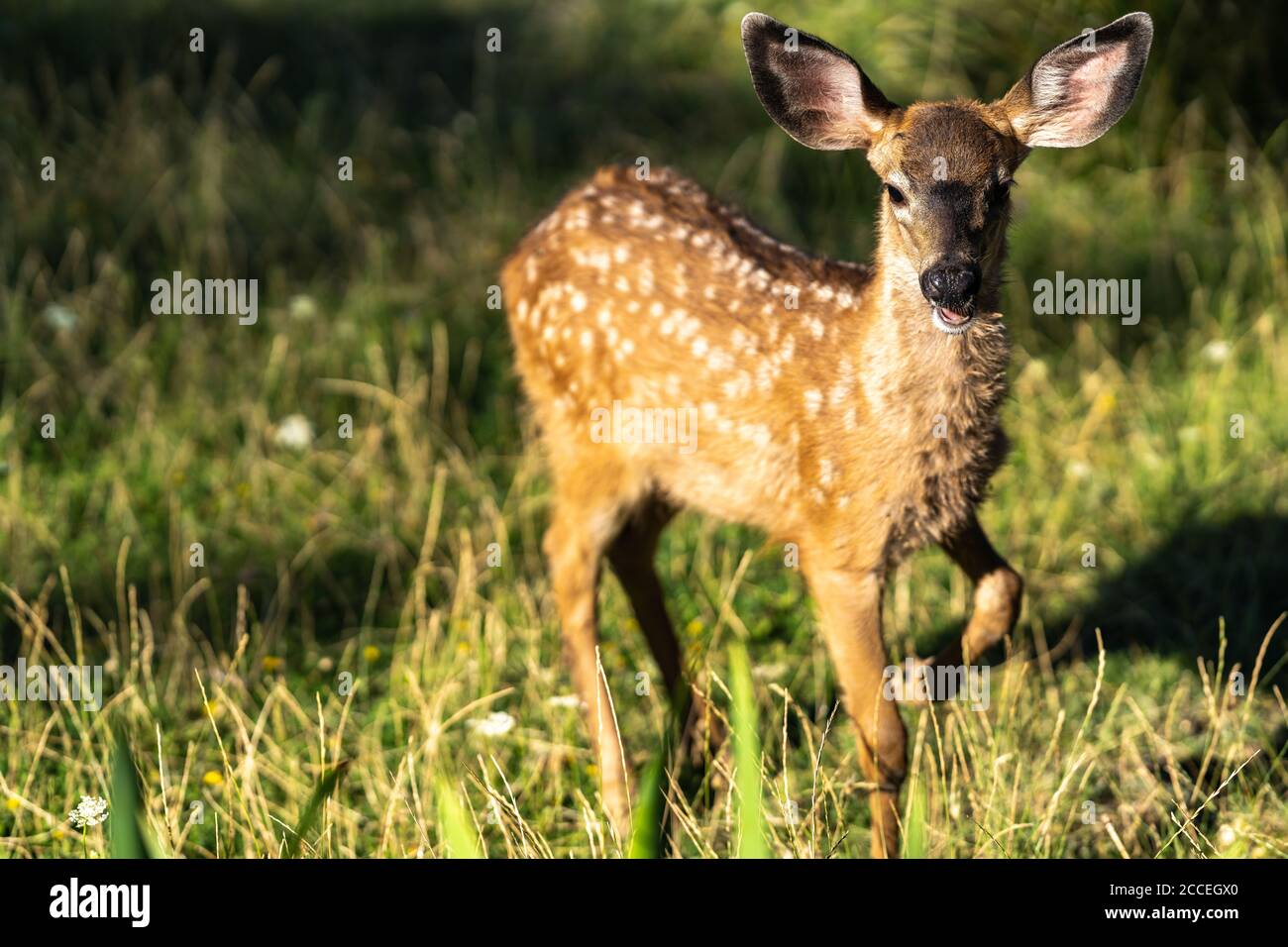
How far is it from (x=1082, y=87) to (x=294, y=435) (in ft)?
10.3

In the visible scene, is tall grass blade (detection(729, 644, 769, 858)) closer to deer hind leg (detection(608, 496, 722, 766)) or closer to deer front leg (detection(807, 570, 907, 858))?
deer front leg (detection(807, 570, 907, 858))

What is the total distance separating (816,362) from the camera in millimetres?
4664

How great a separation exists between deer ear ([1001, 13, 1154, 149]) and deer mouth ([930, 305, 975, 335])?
545mm

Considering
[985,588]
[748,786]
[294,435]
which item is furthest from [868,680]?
[294,435]

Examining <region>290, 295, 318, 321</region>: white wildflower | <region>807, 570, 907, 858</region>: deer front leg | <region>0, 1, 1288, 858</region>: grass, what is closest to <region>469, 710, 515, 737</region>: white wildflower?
<region>0, 1, 1288, 858</region>: grass

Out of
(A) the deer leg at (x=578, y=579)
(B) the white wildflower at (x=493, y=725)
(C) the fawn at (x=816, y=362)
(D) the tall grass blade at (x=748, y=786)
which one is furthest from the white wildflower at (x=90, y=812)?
(D) the tall grass blade at (x=748, y=786)

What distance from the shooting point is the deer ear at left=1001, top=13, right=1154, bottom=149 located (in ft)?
14.1

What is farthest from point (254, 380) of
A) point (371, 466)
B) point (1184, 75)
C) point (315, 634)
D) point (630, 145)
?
point (1184, 75)

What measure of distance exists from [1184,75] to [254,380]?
14.7 ft

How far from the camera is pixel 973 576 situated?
15.4 ft

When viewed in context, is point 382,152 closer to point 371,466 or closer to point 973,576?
point 371,466

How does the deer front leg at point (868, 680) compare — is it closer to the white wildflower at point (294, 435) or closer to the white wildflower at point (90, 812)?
the white wildflower at point (90, 812)

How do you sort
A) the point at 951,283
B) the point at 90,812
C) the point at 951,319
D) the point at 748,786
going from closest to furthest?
1. the point at 748,786
2. the point at 90,812
3. the point at 951,283
4. the point at 951,319

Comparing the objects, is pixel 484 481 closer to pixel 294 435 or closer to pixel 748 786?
pixel 294 435
